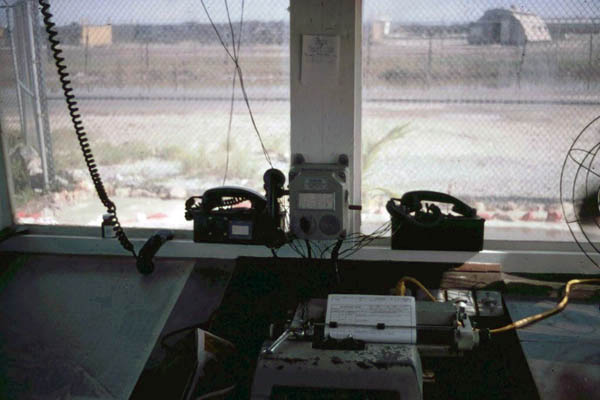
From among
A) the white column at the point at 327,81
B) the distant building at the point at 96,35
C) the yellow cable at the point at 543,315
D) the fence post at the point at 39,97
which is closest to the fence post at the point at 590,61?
the yellow cable at the point at 543,315

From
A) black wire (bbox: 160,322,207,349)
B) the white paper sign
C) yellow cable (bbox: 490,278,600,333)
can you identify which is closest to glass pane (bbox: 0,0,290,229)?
the white paper sign

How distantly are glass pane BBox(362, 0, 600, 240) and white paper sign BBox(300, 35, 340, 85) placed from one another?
0.14 metres

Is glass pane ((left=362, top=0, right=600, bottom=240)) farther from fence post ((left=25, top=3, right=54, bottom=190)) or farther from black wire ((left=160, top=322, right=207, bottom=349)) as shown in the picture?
fence post ((left=25, top=3, right=54, bottom=190))

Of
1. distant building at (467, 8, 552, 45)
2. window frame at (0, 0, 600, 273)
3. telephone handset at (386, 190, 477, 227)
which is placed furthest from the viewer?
window frame at (0, 0, 600, 273)

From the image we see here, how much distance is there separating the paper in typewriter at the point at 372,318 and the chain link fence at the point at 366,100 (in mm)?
912

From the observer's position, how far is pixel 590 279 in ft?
7.96

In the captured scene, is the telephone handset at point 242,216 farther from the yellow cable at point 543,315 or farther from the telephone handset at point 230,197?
the yellow cable at point 543,315

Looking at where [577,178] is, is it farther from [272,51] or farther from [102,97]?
[102,97]

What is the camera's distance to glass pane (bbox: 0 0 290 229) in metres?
2.67

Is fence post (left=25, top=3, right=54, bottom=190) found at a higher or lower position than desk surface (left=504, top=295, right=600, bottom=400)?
higher

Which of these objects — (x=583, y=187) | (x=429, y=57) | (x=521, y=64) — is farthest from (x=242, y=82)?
(x=583, y=187)

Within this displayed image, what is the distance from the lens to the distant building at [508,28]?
8.21 ft

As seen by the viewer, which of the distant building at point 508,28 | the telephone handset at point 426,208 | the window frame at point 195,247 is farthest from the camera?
the window frame at point 195,247

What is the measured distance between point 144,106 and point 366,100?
91 centimetres
